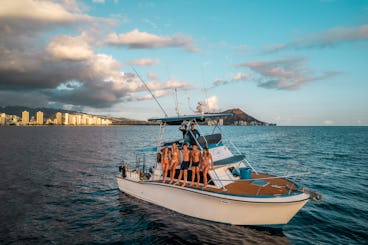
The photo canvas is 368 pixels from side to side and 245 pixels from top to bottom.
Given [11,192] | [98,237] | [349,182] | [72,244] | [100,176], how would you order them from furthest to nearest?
[100,176] → [349,182] → [11,192] → [98,237] → [72,244]

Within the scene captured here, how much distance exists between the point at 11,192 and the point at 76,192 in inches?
166

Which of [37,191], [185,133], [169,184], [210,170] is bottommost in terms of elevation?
[37,191]

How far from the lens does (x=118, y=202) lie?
543 inches

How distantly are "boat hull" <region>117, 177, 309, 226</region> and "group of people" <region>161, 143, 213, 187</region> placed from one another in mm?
561

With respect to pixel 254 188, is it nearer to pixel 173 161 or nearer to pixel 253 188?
pixel 253 188

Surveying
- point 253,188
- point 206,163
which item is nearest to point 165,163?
point 206,163

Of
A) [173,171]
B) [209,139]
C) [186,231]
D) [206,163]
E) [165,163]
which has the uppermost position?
[209,139]

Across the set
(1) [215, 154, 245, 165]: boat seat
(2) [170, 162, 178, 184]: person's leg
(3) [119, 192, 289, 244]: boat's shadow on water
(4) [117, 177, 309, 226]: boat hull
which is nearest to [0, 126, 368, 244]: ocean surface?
(3) [119, 192, 289, 244]: boat's shadow on water

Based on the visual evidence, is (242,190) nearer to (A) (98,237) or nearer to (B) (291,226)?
(B) (291,226)

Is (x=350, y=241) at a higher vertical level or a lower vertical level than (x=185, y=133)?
lower

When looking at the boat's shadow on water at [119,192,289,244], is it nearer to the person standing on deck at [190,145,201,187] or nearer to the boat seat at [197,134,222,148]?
the person standing on deck at [190,145,201,187]

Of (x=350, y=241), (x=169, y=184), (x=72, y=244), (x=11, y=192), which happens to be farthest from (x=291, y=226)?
(x=11, y=192)

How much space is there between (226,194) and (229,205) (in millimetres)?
531

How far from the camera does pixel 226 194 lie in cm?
923
